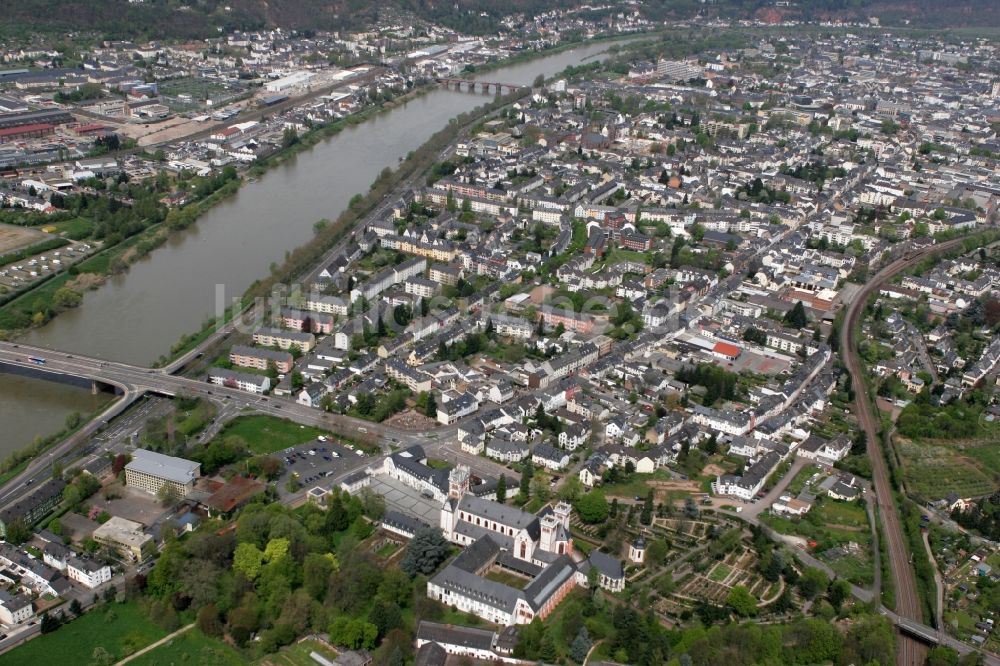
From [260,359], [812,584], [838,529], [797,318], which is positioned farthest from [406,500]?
[797,318]

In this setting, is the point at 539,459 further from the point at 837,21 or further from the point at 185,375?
the point at 837,21

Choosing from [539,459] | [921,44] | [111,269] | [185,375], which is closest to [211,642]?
[539,459]

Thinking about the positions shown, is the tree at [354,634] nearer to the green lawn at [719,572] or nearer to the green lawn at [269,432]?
the green lawn at [719,572]

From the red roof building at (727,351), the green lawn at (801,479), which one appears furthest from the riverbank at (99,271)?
the green lawn at (801,479)

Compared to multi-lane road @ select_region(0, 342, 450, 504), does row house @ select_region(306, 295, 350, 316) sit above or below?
above

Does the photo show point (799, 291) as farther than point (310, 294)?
Yes

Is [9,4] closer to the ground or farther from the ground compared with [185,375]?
farther from the ground

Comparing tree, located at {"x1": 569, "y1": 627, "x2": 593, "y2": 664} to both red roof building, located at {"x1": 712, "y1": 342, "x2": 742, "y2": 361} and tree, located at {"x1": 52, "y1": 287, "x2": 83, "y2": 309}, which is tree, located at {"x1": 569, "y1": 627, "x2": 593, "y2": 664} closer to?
red roof building, located at {"x1": 712, "y1": 342, "x2": 742, "y2": 361}

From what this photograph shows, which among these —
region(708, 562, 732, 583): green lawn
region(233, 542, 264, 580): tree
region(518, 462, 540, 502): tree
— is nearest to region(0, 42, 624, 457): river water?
region(233, 542, 264, 580): tree

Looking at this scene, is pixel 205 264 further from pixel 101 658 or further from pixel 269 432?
pixel 101 658
